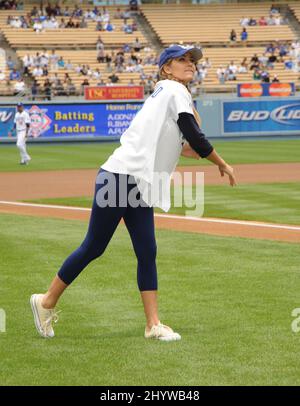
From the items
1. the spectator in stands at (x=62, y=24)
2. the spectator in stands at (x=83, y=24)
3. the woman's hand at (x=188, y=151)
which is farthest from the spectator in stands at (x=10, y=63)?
the woman's hand at (x=188, y=151)

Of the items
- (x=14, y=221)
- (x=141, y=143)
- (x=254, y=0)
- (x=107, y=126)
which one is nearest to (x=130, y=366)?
(x=141, y=143)

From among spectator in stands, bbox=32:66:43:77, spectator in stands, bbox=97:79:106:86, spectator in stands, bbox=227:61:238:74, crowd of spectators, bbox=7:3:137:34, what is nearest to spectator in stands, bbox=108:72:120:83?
spectator in stands, bbox=97:79:106:86

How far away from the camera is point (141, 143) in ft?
20.5

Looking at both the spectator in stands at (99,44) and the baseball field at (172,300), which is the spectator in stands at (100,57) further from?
the baseball field at (172,300)

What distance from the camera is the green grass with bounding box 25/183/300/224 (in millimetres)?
14609

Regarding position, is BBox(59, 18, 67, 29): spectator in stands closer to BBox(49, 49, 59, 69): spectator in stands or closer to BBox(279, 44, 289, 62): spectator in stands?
BBox(49, 49, 59, 69): spectator in stands

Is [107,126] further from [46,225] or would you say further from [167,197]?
[167,197]

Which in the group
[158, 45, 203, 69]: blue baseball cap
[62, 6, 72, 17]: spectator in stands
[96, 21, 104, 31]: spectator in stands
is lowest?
[96, 21, 104, 31]: spectator in stands

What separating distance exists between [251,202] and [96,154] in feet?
52.9

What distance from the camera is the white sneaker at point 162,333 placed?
634 centimetres

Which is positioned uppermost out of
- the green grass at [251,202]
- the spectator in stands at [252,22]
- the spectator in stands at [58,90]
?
the green grass at [251,202]

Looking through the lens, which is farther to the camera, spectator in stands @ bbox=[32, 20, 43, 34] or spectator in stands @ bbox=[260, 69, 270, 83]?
spectator in stands @ bbox=[32, 20, 43, 34]

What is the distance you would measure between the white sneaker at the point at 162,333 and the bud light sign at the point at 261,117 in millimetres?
34941

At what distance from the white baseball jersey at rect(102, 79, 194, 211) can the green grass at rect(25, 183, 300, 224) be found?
7.60m
